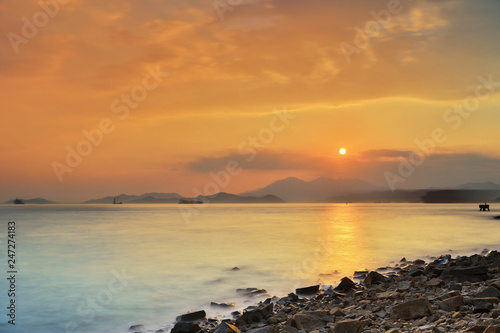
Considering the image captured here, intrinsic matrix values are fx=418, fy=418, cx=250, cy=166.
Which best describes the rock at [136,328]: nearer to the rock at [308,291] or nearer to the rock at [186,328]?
the rock at [186,328]

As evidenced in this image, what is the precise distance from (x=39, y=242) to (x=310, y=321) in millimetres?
41680

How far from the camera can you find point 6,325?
1400cm

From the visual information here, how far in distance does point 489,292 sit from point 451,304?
1.14m

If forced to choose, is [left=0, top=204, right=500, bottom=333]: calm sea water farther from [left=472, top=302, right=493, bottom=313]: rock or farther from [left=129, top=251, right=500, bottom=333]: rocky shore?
[left=472, top=302, right=493, bottom=313]: rock

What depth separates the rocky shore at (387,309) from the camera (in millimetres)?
7988

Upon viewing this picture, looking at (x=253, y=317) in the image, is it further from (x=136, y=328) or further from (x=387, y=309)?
(x=136, y=328)

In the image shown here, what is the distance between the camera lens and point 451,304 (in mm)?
8828

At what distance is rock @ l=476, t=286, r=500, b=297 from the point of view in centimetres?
918

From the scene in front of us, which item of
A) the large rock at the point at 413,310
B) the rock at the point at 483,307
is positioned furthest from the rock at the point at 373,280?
the rock at the point at 483,307

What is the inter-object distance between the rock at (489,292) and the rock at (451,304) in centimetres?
66

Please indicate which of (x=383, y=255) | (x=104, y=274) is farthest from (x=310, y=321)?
(x=383, y=255)

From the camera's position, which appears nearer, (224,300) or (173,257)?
(224,300)

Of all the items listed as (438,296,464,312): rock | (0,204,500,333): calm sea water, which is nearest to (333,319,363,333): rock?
(438,296,464,312): rock

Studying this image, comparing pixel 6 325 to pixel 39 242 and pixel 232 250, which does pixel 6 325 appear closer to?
pixel 232 250
